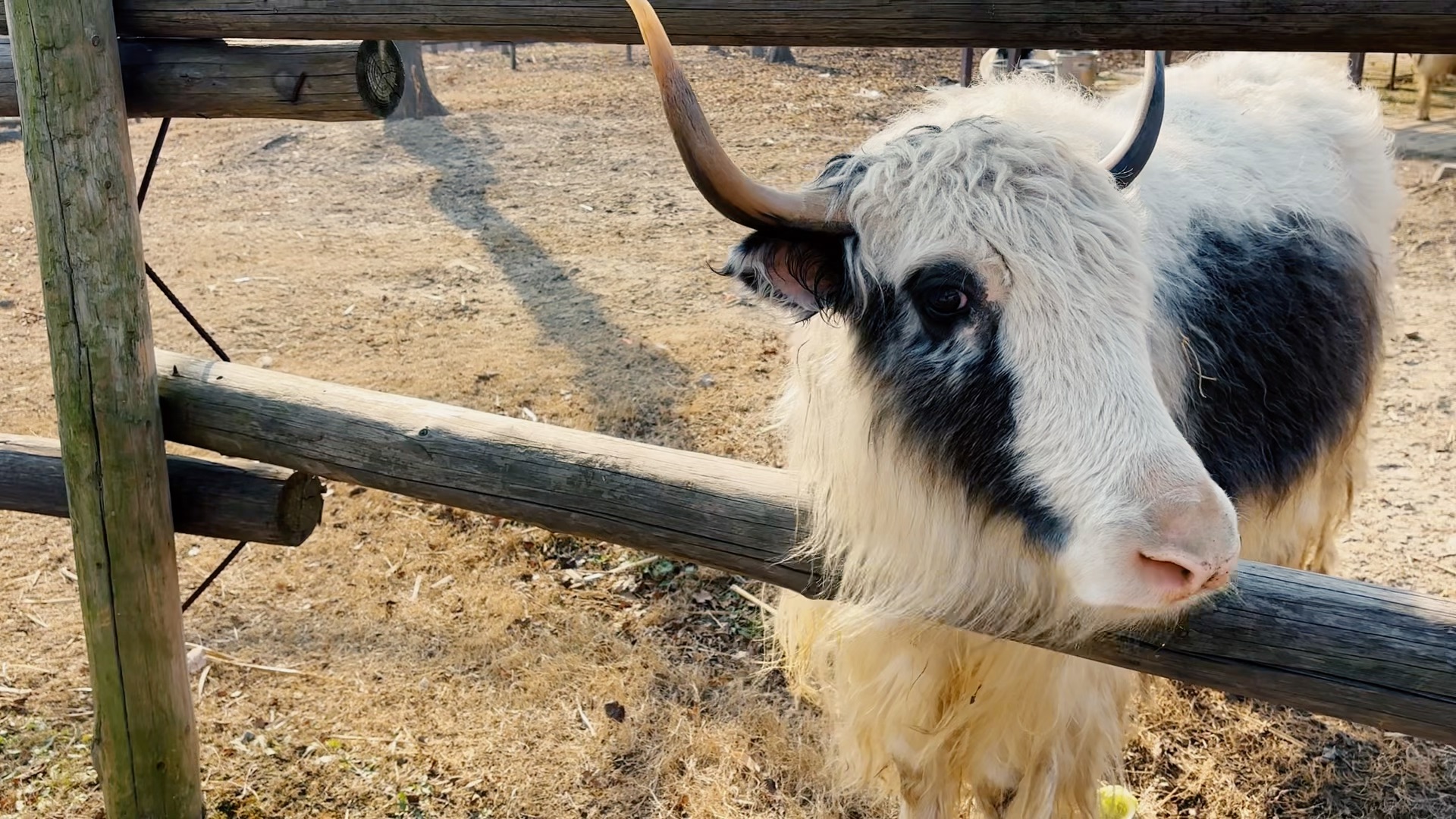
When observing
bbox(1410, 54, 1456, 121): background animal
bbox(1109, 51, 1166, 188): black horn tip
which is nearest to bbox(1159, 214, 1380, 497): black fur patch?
bbox(1109, 51, 1166, 188): black horn tip

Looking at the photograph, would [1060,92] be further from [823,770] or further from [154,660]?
[154,660]

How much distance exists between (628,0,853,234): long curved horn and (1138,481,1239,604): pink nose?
0.87 m

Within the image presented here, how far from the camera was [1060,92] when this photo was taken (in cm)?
315

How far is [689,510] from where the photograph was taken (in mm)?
2436

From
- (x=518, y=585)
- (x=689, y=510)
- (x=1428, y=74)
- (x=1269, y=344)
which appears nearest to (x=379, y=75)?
(x=689, y=510)

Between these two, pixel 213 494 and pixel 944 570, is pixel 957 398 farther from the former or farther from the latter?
pixel 213 494

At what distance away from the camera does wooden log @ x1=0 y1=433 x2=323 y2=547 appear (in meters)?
2.99

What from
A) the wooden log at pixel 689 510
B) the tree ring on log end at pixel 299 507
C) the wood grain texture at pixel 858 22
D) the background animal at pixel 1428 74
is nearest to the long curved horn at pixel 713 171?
the wood grain texture at pixel 858 22

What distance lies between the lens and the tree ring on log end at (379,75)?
2717mm

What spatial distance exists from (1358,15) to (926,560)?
130 cm

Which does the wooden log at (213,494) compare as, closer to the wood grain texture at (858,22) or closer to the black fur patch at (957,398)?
the wood grain texture at (858,22)

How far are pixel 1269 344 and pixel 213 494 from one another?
115 inches

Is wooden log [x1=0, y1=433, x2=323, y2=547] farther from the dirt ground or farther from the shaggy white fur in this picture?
the shaggy white fur

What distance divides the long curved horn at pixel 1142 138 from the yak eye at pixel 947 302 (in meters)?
0.58
